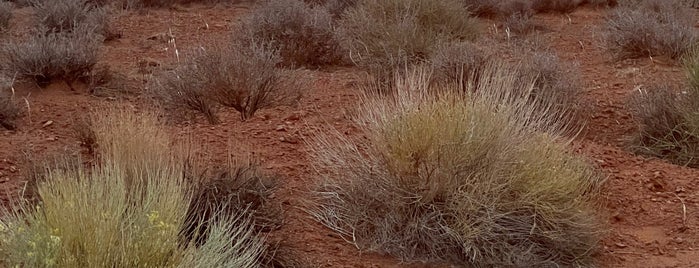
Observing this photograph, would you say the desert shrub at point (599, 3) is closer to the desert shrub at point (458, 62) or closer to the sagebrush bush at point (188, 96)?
the desert shrub at point (458, 62)

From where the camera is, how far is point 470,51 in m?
8.98

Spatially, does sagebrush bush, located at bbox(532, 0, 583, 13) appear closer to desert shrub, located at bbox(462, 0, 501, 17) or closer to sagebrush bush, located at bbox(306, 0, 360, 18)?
desert shrub, located at bbox(462, 0, 501, 17)

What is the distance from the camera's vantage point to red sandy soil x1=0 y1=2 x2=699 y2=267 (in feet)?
17.2

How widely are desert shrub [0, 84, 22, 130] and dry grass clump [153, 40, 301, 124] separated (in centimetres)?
136

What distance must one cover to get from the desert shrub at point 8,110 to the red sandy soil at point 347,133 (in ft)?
0.42

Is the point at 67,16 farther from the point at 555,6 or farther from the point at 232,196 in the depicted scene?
the point at 232,196

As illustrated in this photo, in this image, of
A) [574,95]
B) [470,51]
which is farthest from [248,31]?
[574,95]

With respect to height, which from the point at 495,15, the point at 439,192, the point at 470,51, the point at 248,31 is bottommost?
the point at 495,15

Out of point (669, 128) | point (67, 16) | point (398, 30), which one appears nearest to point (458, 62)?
point (669, 128)

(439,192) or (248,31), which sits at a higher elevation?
(439,192)

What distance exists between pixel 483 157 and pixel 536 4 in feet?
37.5

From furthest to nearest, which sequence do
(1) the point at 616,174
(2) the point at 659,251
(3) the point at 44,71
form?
(3) the point at 44,71, (1) the point at 616,174, (2) the point at 659,251

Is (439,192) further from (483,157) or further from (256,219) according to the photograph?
(256,219)

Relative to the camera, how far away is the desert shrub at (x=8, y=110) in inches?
310
